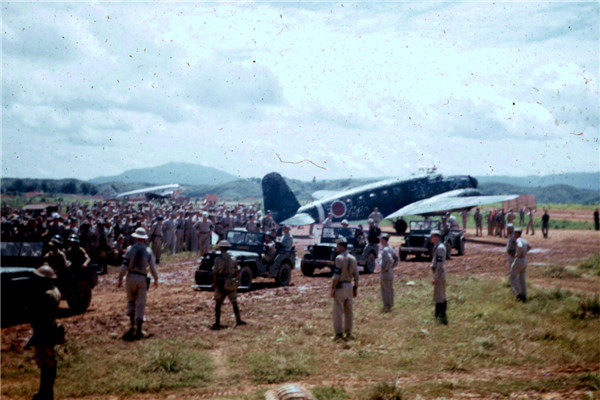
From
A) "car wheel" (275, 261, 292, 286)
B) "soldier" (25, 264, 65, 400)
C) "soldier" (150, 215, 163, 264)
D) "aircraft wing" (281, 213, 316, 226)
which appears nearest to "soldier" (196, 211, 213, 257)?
"soldier" (150, 215, 163, 264)

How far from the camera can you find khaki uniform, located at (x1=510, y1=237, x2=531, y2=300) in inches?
574

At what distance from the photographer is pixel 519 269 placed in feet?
48.2

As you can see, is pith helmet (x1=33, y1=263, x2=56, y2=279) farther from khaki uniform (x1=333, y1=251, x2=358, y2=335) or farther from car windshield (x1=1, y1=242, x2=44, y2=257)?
car windshield (x1=1, y1=242, x2=44, y2=257)

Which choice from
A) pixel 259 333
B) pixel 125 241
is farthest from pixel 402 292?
pixel 125 241

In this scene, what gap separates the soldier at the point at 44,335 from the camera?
748 cm

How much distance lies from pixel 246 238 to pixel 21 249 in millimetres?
6811

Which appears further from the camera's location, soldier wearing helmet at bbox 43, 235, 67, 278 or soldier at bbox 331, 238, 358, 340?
soldier at bbox 331, 238, 358, 340

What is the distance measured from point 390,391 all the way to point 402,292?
29.9ft

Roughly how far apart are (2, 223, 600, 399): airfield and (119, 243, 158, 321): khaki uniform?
0.73 metres

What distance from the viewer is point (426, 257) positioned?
28016 millimetres

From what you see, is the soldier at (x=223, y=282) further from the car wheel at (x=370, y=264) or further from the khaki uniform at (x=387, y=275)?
the car wheel at (x=370, y=264)

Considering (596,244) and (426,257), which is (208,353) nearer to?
(426,257)

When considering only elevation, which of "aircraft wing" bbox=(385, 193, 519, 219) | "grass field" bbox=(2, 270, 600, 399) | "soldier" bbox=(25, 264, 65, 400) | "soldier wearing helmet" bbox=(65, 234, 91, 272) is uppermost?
"aircraft wing" bbox=(385, 193, 519, 219)

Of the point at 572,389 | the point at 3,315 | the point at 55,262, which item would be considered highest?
the point at 55,262
